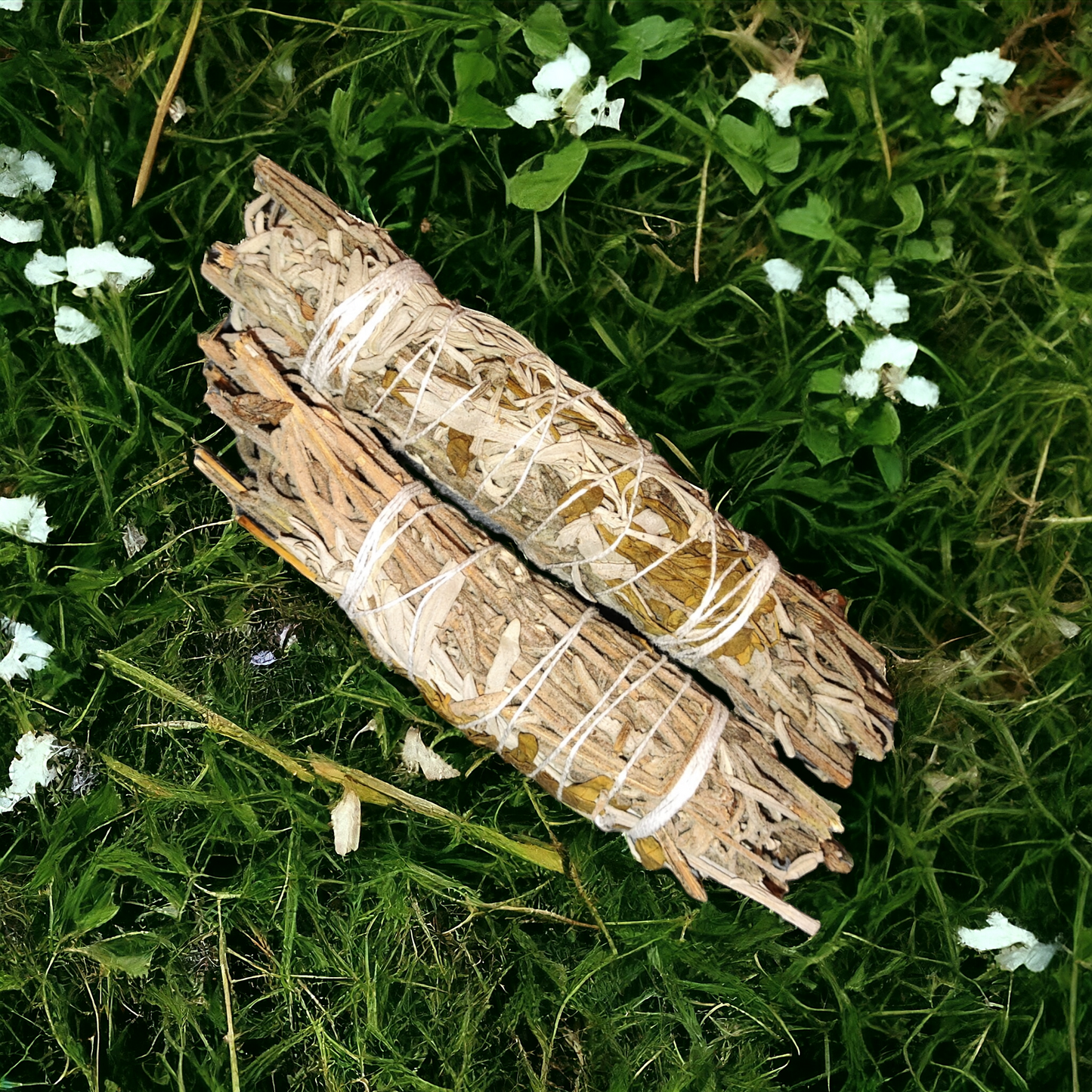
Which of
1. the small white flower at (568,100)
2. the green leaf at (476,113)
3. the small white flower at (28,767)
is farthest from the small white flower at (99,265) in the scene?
the small white flower at (28,767)

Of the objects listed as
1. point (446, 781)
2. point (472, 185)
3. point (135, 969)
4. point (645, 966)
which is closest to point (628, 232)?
point (472, 185)

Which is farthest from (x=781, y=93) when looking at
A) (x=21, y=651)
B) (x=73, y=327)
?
(x=21, y=651)

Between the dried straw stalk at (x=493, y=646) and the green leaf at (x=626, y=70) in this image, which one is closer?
the dried straw stalk at (x=493, y=646)

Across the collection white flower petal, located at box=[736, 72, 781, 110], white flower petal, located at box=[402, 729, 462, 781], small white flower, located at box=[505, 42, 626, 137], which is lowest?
white flower petal, located at box=[402, 729, 462, 781]

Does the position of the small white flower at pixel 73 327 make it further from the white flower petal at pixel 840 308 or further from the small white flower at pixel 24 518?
the white flower petal at pixel 840 308

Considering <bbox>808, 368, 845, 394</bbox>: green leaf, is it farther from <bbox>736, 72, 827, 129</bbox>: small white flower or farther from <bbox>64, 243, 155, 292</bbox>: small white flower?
<bbox>64, 243, 155, 292</bbox>: small white flower

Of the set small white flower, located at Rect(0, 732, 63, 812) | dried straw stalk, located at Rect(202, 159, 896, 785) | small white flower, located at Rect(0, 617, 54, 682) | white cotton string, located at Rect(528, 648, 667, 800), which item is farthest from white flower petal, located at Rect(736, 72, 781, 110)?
small white flower, located at Rect(0, 732, 63, 812)
